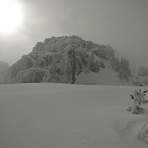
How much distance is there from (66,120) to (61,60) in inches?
60.9

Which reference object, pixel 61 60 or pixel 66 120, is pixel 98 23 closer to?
pixel 61 60

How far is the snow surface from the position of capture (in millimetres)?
1320

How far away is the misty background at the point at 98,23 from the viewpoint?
3.16m

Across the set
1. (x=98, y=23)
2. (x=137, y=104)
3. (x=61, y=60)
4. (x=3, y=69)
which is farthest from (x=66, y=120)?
(x=98, y=23)

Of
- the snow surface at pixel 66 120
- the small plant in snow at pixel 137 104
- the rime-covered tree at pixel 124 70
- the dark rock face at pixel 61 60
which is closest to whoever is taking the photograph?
the snow surface at pixel 66 120

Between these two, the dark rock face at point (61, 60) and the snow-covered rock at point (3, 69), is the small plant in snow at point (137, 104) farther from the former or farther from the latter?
the snow-covered rock at point (3, 69)

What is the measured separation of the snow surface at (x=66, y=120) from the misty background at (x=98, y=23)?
1.22 meters

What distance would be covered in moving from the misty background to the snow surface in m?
1.22

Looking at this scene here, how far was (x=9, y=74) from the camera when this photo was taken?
2943mm

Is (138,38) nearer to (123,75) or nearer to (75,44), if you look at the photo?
(123,75)

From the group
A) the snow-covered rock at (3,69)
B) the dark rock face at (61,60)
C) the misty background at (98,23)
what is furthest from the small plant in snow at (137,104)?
the snow-covered rock at (3,69)

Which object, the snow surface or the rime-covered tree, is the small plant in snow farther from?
the rime-covered tree

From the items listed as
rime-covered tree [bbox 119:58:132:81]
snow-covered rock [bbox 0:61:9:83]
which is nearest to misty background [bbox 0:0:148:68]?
rime-covered tree [bbox 119:58:132:81]

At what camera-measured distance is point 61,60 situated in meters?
3.02
